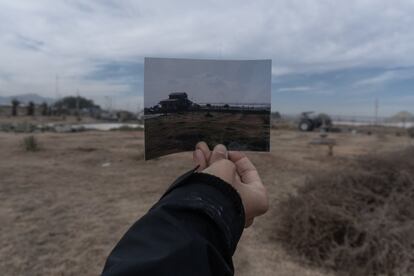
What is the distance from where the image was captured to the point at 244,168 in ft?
4.23

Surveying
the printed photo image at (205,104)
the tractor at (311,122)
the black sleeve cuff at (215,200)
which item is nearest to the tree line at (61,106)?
the tractor at (311,122)

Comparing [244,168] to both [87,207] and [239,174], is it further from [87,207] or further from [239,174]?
[87,207]

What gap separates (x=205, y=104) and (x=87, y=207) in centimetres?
493

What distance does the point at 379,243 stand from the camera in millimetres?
3896

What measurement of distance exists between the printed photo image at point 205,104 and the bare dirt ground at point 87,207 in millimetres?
2708

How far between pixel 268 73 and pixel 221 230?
737mm

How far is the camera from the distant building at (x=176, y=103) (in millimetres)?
1384

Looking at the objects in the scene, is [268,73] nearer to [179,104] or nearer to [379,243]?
[179,104]

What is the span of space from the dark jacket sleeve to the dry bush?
3298mm

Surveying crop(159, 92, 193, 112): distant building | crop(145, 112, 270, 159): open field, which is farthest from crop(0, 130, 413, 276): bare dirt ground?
crop(159, 92, 193, 112): distant building

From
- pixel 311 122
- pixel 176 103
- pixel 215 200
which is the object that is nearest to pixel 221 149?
pixel 176 103

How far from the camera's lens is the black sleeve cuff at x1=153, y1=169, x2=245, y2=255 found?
0.87 m

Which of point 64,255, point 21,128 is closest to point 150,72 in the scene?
point 64,255

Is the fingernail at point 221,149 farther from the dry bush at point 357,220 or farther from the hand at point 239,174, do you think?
the dry bush at point 357,220
